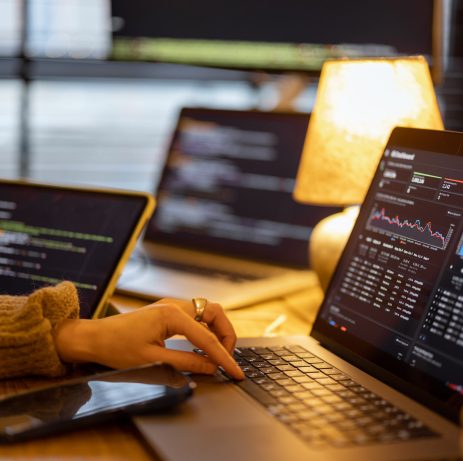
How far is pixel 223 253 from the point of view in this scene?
1.70 metres

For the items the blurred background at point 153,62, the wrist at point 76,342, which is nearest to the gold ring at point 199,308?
the wrist at point 76,342

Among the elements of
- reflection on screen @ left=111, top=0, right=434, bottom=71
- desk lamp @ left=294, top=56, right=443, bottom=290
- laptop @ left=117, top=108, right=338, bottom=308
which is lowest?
laptop @ left=117, top=108, right=338, bottom=308

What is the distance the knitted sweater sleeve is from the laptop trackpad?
18 cm

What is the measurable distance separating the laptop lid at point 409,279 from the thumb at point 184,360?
195 mm

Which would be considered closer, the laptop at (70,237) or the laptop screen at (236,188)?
the laptop at (70,237)

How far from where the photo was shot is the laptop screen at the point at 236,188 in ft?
5.41

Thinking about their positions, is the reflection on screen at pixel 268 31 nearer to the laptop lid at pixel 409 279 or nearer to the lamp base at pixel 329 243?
the lamp base at pixel 329 243

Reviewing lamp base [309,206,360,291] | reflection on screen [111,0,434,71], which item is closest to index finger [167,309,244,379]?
lamp base [309,206,360,291]

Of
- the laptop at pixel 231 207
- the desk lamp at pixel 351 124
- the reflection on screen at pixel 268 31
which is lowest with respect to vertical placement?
the laptop at pixel 231 207

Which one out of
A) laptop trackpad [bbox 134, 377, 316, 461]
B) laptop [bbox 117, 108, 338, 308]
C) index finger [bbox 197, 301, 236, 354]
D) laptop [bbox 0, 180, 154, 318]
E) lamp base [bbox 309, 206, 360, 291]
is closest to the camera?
laptop trackpad [bbox 134, 377, 316, 461]

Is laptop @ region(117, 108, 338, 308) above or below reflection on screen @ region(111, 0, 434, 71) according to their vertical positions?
below

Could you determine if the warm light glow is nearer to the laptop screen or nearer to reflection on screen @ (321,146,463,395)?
reflection on screen @ (321,146,463,395)

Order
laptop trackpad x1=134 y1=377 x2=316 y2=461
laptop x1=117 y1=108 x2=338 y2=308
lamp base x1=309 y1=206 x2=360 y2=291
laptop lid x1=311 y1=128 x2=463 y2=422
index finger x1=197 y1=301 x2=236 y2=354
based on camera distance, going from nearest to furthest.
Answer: laptop trackpad x1=134 y1=377 x2=316 y2=461
laptop lid x1=311 y1=128 x2=463 y2=422
index finger x1=197 y1=301 x2=236 y2=354
lamp base x1=309 y1=206 x2=360 y2=291
laptop x1=117 y1=108 x2=338 y2=308

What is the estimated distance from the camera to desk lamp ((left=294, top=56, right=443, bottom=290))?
1.23 metres
